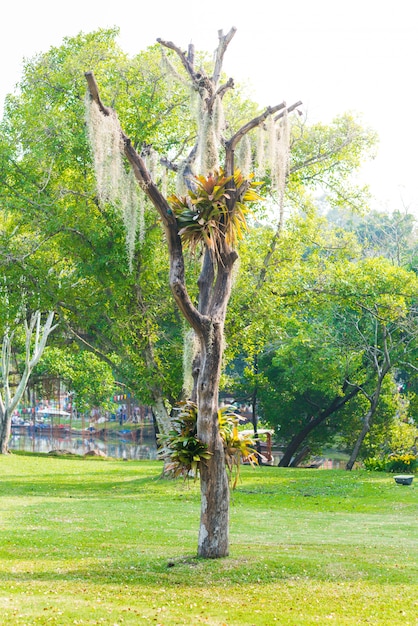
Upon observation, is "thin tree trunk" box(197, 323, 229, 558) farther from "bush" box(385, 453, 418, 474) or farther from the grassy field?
"bush" box(385, 453, 418, 474)

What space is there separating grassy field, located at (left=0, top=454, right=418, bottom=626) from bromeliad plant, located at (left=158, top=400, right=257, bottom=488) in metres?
1.13

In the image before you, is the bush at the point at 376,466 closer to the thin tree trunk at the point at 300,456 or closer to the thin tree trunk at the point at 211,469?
the thin tree trunk at the point at 300,456

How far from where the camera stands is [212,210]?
994 cm

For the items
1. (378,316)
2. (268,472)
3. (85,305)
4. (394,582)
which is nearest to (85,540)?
(394,582)

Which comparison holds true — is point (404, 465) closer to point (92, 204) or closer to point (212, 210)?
point (92, 204)

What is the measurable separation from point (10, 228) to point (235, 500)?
1100cm

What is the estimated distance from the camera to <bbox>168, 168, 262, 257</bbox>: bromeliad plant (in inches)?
389

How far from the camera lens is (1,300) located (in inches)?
900

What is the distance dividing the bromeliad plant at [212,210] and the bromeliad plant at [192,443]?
6.60 feet

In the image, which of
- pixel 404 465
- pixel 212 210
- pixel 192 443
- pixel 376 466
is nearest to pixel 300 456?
pixel 376 466

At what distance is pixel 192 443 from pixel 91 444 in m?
44.7

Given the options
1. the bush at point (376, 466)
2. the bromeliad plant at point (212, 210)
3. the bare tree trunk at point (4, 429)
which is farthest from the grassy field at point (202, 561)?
the bare tree trunk at point (4, 429)

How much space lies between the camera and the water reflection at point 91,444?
148ft

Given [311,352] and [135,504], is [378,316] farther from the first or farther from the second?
[135,504]
